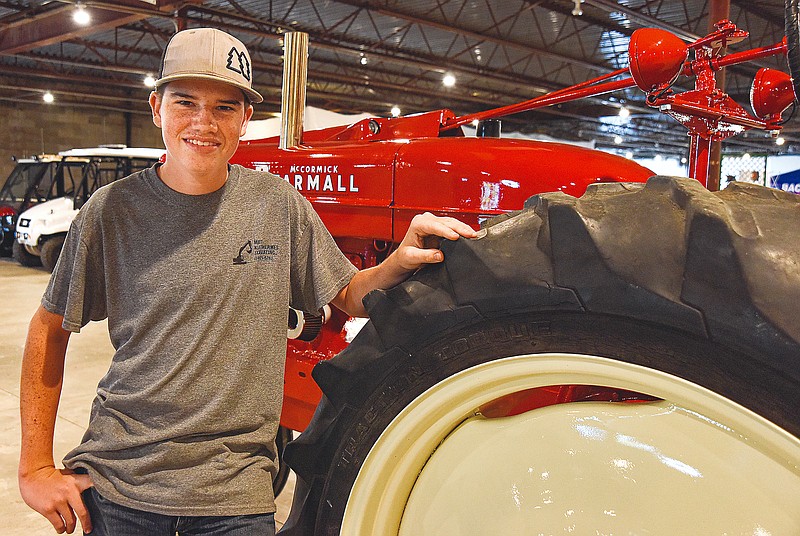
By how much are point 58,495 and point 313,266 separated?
690 millimetres

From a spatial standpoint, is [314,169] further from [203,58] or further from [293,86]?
[203,58]

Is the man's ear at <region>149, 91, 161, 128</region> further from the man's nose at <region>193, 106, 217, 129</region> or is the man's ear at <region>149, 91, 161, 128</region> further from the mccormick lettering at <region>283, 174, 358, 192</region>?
the mccormick lettering at <region>283, 174, 358, 192</region>

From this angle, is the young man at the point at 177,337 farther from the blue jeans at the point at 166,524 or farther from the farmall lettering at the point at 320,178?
the farmall lettering at the point at 320,178

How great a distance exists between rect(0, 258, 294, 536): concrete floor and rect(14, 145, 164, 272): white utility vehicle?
2284mm

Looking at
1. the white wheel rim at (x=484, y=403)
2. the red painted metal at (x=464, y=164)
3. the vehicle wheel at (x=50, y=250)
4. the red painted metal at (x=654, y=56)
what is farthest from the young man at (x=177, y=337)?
the vehicle wheel at (x=50, y=250)

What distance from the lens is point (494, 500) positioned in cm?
106

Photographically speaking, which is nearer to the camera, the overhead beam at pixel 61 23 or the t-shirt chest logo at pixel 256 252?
the t-shirt chest logo at pixel 256 252

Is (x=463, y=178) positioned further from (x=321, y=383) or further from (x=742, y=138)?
(x=742, y=138)

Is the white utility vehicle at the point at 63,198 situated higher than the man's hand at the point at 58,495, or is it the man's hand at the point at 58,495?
the white utility vehicle at the point at 63,198

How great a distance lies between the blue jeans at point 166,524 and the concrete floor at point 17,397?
1.41 metres

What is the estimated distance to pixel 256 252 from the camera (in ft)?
4.76

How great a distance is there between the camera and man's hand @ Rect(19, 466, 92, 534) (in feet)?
4.57

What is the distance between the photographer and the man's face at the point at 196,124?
1.42 meters

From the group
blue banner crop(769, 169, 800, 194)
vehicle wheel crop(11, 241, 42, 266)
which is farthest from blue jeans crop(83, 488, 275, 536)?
blue banner crop(769, 169, 800, 194)
